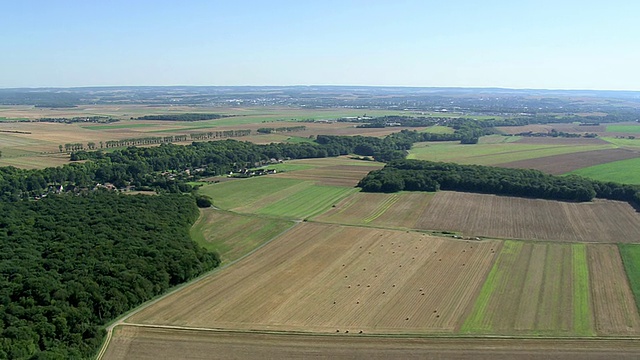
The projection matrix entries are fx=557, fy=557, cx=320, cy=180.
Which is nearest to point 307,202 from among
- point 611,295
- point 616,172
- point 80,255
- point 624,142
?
point 80,255

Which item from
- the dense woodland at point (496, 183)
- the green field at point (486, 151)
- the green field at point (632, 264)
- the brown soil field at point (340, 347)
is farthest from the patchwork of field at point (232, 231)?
the green field at point (486, 151)

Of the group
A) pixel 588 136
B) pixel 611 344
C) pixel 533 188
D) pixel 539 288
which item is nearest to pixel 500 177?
pixel 533 188

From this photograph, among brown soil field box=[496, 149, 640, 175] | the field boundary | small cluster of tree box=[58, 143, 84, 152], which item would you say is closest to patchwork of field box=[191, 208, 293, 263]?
the field boundary

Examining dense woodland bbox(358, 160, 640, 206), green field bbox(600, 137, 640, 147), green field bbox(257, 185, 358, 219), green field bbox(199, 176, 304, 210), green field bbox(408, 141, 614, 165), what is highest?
dense woodland bbox(358, 160, 640, 206)

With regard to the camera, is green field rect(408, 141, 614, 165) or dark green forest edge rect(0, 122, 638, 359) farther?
green field rect(408, 141, 614, 165)

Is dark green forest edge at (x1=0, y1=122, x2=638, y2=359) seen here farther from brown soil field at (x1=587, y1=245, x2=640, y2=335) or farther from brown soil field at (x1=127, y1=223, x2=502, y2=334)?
brown soil field at (x1=587, y1=245, x2=640, y2=335)

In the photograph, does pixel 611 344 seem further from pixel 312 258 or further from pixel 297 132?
pixel 297 132

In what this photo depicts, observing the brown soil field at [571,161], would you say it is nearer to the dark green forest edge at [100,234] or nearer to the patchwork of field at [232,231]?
the dark green forest edge at [100,234]
